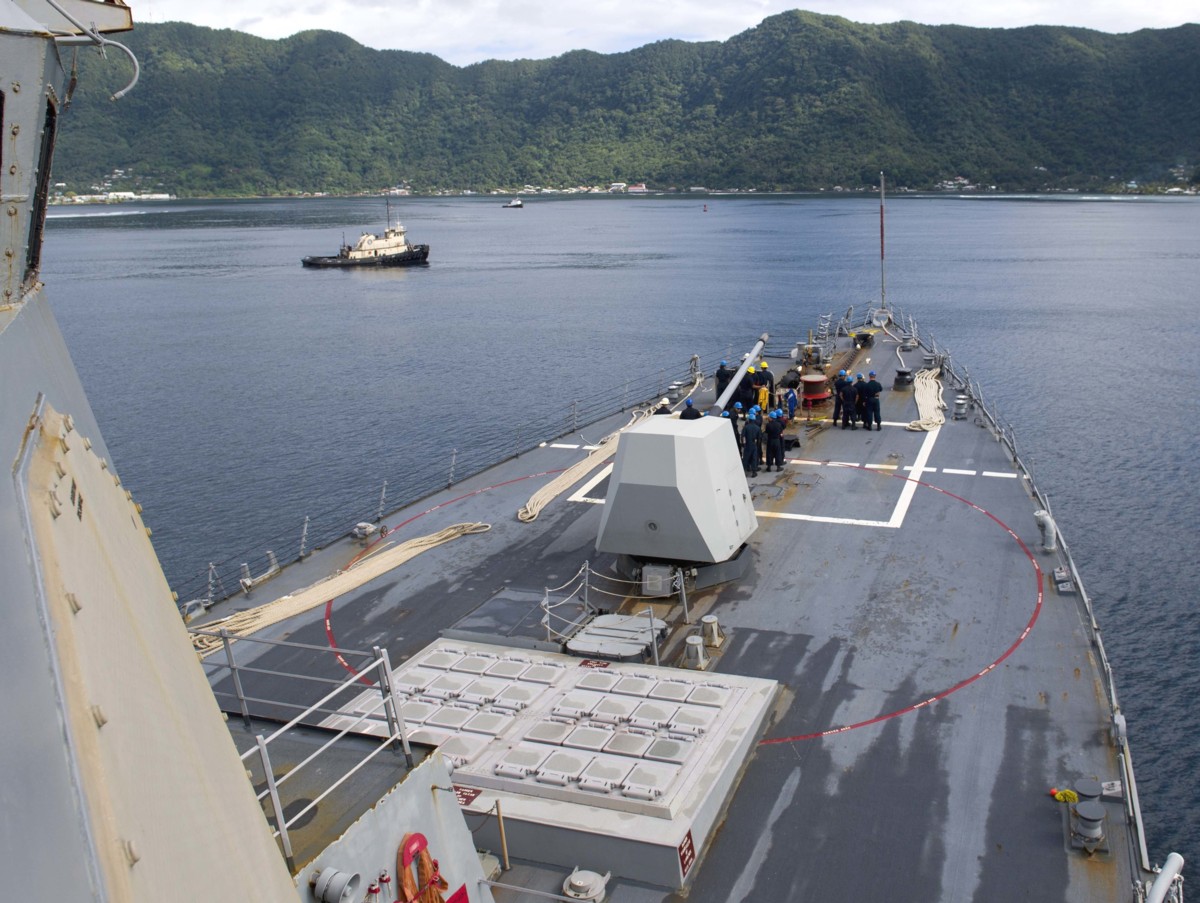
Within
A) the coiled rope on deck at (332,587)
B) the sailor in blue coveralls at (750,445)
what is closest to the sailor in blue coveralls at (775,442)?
the sailor in blue coveralls at (750,445)

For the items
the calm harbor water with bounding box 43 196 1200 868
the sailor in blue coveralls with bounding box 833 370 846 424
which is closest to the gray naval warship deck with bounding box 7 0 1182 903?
the sailor in blue coveralls with bounding box 833 370 846 424

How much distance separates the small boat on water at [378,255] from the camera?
331 feet

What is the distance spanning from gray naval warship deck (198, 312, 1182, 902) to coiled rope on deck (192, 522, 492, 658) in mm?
95

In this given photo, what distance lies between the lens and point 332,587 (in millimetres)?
14773

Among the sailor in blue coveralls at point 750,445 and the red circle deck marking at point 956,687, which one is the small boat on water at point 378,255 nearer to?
the sailor in blue coveralls at point 750,445

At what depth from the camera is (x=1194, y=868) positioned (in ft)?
46.1

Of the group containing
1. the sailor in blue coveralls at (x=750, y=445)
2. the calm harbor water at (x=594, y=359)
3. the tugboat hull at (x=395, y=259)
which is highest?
the tugboat hull at (x=395, y=259)

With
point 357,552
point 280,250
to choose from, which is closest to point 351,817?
point 357,552

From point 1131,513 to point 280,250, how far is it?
108245mm

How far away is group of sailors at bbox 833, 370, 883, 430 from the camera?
2247cm

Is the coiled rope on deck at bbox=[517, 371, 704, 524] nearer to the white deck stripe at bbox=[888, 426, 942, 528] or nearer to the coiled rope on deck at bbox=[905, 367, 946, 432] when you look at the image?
the white deck stripe at bbox=[888, 426, 942, 528]

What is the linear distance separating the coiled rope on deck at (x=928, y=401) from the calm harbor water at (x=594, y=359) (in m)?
5.22

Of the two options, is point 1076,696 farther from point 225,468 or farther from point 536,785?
point 225,468

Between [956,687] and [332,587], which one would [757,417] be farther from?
[332,587]
